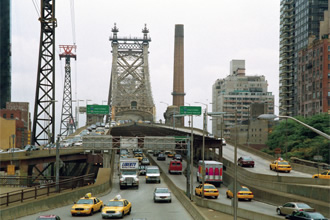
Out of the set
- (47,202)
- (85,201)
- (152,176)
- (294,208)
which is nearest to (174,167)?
(152,176)

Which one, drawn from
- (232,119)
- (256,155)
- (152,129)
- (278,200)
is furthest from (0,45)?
(232,119)

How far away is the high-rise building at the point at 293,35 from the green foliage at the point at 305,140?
3004 cm

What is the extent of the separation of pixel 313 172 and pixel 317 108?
209 ft

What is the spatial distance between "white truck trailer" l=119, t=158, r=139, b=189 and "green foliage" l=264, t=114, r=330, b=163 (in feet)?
102

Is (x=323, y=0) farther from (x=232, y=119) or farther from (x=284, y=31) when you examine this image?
(x=232, y=119)

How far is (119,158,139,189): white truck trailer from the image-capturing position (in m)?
51.5

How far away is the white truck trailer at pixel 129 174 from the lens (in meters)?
51.5

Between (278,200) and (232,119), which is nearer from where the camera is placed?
(278,200)

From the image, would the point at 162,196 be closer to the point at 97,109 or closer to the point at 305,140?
the point at 305,140

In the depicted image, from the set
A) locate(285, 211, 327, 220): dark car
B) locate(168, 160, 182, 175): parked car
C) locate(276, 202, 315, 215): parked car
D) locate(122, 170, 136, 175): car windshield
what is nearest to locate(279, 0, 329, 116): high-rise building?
locate(168, 160, 182, 175): parked car

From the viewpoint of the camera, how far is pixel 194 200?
137 ft

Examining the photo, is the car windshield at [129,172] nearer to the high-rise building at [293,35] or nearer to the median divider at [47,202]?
the median divider at [47,202]

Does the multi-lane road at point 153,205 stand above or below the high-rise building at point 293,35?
below

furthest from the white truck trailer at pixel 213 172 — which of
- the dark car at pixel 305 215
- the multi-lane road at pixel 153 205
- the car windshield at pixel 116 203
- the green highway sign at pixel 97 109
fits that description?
the green highway sign at pixel 97 109
